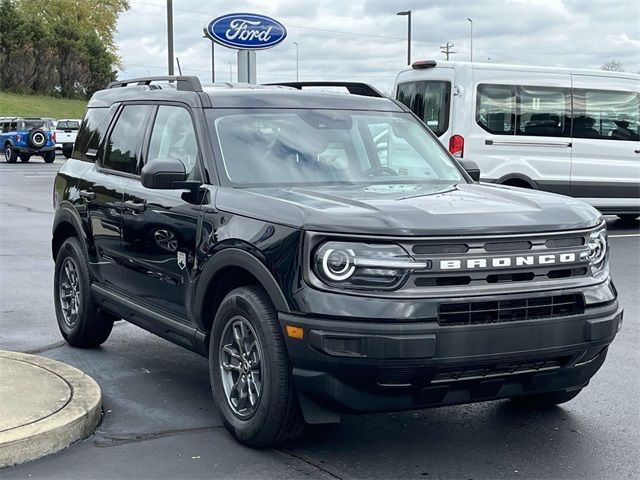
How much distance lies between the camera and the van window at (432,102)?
13703 millimetres

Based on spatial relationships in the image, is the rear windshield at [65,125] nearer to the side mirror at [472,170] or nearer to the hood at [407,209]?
the side mirror at [472,170]

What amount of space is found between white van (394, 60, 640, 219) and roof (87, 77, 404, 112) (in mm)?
7418

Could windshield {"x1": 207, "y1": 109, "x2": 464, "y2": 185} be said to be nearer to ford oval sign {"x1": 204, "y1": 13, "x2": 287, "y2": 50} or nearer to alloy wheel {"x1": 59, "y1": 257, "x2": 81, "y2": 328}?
alloy wheel {"x1": 59, "y1": 257, "x2": 81, "y2": 328}

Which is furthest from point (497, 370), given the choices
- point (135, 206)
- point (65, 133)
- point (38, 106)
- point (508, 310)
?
point (38, 106)

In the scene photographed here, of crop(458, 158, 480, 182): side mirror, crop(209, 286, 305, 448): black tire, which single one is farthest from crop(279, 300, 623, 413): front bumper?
crop(458, 158, 480, 182): side mirror

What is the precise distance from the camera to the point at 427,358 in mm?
3986

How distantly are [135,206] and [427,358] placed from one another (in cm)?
249

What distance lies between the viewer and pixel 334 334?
404 cm

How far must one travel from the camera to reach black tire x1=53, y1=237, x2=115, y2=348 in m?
6.56

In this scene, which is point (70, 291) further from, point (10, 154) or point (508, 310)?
point (10, 154)

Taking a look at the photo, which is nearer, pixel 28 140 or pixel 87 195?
pixel 87 195

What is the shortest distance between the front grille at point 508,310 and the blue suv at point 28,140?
118 feet

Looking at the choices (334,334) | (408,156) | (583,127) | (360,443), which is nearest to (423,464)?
(360,443)

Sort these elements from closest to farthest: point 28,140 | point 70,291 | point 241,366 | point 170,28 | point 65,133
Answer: point 241,366 → point 70,291 → point 170,28 → point 28,140 → point 65,133
